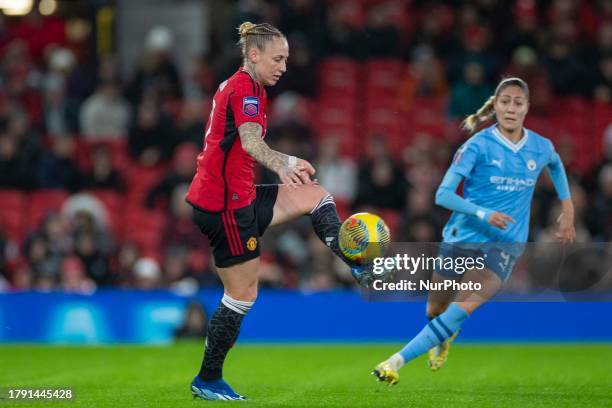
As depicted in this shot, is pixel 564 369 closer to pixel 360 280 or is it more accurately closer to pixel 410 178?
pixel 360 280

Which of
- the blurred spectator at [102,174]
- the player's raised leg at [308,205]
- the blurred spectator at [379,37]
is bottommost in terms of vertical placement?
the blurred spectator at [102,174]

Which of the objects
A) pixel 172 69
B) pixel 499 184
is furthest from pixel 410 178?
pixel 499 184

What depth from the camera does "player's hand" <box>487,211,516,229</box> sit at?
7.84 metres

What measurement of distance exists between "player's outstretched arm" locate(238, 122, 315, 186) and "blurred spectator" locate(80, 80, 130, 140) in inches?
433

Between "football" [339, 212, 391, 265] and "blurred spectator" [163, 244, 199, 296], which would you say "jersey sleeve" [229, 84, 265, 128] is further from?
"blurred spectator" [163, 244, 199, 296]

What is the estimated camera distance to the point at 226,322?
7.72 meters

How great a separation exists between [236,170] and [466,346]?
6737 millimetres

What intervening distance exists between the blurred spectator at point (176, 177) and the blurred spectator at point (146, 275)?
4.98 ft

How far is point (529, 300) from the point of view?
13938mm

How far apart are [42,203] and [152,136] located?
6.22 feet

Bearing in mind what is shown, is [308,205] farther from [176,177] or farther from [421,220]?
[176,177]

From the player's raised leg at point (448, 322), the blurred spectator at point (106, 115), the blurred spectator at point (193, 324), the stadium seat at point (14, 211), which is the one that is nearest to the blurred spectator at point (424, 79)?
the blurred spectator at point (106, 115)

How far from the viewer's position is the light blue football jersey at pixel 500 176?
842cm

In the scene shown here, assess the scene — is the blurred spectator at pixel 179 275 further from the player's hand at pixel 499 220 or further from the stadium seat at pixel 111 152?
the player's hand at pixel 499 220
